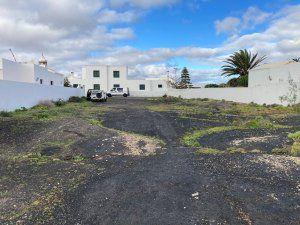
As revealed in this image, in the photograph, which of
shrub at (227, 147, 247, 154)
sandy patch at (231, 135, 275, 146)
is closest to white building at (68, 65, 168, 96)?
sandy patch at (231, 135, 275, 146)

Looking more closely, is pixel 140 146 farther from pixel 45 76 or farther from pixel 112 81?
pixel 112 81

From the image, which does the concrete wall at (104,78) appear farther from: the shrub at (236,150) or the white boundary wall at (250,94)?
the shrub at (236,150)

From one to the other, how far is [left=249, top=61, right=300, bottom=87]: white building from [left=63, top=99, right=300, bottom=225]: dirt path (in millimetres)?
21073

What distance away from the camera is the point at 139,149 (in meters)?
12.7

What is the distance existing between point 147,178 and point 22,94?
806 inches

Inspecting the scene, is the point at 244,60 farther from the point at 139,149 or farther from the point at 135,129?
the point at 139,149

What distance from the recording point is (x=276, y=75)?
33188mm

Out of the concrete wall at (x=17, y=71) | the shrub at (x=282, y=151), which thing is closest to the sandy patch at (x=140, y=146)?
the shrub at (x=282, y=151)

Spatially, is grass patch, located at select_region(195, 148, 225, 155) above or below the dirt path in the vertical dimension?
above

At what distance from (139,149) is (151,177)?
3.79 metres

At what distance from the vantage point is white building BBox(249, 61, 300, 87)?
97.0ft

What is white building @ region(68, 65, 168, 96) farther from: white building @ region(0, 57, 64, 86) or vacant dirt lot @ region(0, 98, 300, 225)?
vacant dirt lot @ region(0, 98, 300, 225)

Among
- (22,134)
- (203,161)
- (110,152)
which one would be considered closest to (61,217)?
(203,161)

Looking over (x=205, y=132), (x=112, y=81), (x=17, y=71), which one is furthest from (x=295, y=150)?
(x=112, y=81)
